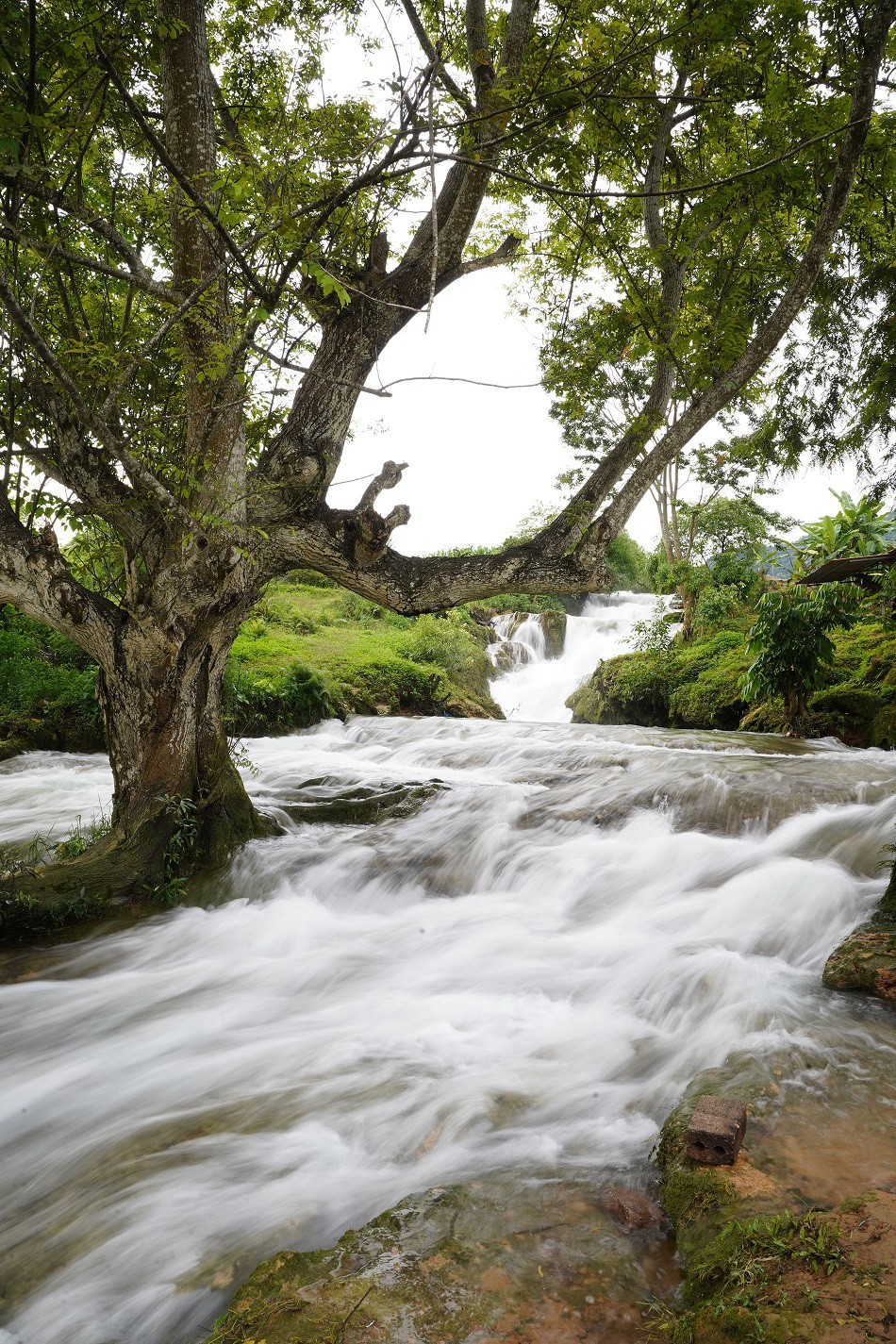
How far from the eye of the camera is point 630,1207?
2.12m

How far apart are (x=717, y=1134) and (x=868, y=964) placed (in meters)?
1.72

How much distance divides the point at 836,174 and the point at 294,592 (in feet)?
65.1

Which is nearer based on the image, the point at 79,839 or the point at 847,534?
the point at 79,839

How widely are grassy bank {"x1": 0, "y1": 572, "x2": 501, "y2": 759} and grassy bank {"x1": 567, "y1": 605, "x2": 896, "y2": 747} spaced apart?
2828 millimetres

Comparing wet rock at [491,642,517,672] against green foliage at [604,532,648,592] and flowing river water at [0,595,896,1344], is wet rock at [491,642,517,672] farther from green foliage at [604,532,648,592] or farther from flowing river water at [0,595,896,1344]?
flowing river water at [0,595,896,1344]

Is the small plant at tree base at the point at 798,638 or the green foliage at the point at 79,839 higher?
the small plant at tree base at the point at 798,638

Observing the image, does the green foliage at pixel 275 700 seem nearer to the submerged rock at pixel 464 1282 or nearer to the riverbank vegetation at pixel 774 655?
the riverbank vegetation at pixel 774 655

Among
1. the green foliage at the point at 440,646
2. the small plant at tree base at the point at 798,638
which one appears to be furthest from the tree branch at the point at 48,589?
the green foliage at the point at 440,646

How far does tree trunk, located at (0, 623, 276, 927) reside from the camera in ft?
15.7

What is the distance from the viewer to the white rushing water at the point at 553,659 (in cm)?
1880

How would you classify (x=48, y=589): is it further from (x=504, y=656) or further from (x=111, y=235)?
(x=504, y=656)

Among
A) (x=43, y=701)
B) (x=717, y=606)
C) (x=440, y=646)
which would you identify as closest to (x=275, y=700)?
(x=43, y=701)

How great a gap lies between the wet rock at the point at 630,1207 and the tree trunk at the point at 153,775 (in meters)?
3.74

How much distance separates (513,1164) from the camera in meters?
2.44
